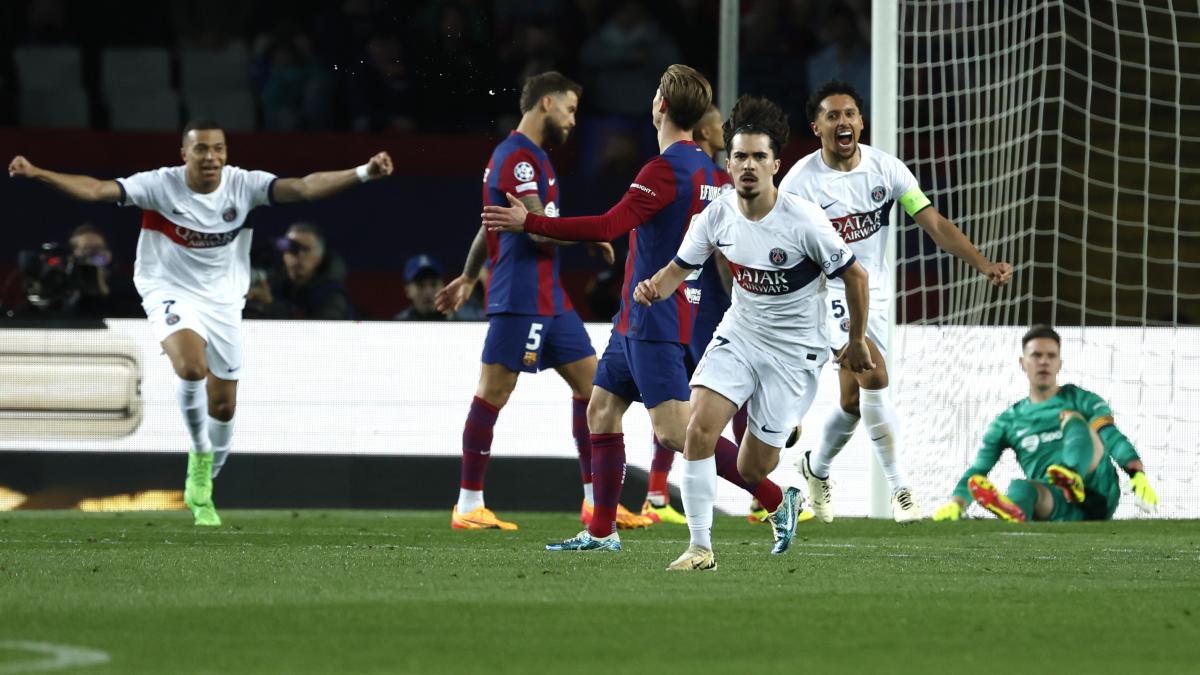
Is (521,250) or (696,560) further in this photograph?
(521,250)

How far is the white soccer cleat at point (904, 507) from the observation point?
30.2 feet

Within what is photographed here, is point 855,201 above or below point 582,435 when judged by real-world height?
above

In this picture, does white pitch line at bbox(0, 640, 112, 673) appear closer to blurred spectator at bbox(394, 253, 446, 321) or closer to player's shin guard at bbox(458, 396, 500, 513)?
player's shin guard at bbox(458, 396, 500, 513)

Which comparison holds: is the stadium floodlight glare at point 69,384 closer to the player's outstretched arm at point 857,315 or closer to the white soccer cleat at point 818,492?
the white soccer cleat at point 818,492

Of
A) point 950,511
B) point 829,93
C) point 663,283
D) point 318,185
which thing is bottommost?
point 950,511

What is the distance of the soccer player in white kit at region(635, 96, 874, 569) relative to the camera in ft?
21.2

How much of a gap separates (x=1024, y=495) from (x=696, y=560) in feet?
15.1

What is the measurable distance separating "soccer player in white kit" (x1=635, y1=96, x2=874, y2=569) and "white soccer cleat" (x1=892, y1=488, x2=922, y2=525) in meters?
2.42

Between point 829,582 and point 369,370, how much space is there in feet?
20.2

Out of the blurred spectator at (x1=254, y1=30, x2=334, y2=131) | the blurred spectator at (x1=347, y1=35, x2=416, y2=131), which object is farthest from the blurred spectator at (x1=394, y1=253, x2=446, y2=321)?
the blurred spectator at (x1=254, y1=30, x2=334, y2=131)

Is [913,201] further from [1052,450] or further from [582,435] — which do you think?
[1052,450]

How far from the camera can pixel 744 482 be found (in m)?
7.31

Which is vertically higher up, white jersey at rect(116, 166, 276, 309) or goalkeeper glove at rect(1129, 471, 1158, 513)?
white jersey at rect(116, 166, 276, 309)

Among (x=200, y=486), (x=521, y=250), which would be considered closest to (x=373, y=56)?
(x=200, y=486)
